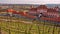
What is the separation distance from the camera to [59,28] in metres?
1.42

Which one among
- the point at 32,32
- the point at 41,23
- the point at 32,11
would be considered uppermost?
the point at 32,11

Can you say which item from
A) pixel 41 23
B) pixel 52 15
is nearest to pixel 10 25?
pixel 41 23

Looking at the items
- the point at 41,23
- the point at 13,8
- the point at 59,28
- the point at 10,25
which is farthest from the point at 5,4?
the point at 59,28

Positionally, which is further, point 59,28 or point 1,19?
point 1,19

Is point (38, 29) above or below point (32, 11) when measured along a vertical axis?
below

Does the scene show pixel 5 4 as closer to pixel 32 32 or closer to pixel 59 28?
pixel 32 32

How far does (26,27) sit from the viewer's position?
4.95 ft

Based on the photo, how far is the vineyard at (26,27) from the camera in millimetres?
1449

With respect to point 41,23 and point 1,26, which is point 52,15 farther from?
point 1,26

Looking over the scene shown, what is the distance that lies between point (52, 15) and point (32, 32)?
301 mm

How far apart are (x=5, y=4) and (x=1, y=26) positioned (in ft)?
0.89

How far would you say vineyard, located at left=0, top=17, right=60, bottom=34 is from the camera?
4.75 ft

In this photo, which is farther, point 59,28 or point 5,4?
point 5,4

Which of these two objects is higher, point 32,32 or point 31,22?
point 31,22
